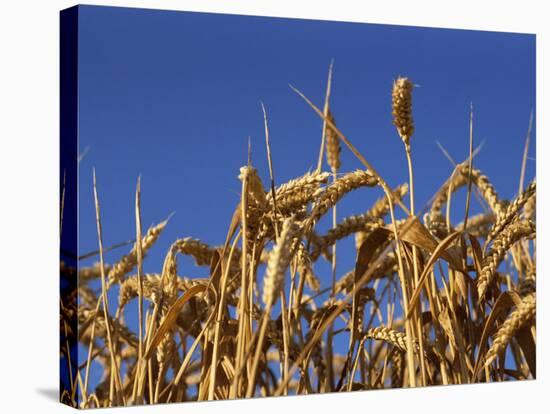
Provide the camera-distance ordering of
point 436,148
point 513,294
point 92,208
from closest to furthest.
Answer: point 92,208 < point 513,294 < point 436,148

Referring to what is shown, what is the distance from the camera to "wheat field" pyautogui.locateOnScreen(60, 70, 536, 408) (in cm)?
375

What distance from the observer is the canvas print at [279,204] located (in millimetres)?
3766

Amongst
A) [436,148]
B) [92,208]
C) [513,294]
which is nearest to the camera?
[92,208]

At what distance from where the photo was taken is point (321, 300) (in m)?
4.16

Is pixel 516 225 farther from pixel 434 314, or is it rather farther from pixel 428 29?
pixel 428 29

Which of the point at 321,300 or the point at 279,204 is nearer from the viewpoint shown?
the point at 279,204

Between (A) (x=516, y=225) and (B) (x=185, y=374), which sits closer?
(B) (x=185, y=374)

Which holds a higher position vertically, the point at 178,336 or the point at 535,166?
the point at 535,166

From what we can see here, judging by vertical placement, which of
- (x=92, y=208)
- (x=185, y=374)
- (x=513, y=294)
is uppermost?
(x=92, y=208)

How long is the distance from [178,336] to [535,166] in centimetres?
163

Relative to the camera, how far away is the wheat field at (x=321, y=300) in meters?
3.75

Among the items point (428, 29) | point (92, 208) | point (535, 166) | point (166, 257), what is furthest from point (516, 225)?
point (92, 208)

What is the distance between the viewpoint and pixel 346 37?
14.0ft

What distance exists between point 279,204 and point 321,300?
52 centimetres
